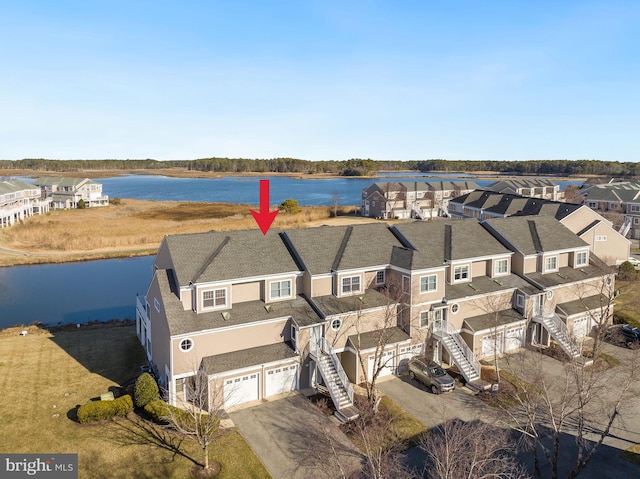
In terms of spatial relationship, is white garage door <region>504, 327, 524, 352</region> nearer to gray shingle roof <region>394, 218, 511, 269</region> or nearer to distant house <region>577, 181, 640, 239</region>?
gray shingle roof <region>394, 218, 511, 269</region>

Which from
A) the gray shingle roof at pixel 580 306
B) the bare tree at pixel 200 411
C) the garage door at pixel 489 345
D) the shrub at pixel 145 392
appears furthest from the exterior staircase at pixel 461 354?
the shrub at pixel 145 392

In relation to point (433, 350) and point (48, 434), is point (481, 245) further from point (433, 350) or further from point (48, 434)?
point (48, 434)

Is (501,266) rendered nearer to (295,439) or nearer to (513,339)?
(513,339)

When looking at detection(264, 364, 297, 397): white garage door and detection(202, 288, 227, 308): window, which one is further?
detection(202, 288, 227, 308): window

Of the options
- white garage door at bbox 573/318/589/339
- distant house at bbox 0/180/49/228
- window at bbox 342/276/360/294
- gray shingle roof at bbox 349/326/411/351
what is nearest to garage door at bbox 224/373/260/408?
gray shingle roof at bbox 349/326/411/351

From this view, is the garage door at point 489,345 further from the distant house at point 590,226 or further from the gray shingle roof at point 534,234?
the distant house at point 590,226

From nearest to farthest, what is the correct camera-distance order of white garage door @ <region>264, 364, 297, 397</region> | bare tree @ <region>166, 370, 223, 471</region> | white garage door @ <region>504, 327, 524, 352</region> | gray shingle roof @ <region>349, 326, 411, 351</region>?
bare tree @ <region>166, 370, 223, 471</region> → white garage door @ <region>264, 364, 297, 397</region> → gray shingle roof @ <region>349, 326, 411, 351</region> → white garage door @ <region>504, 327, 524, 352</region>
